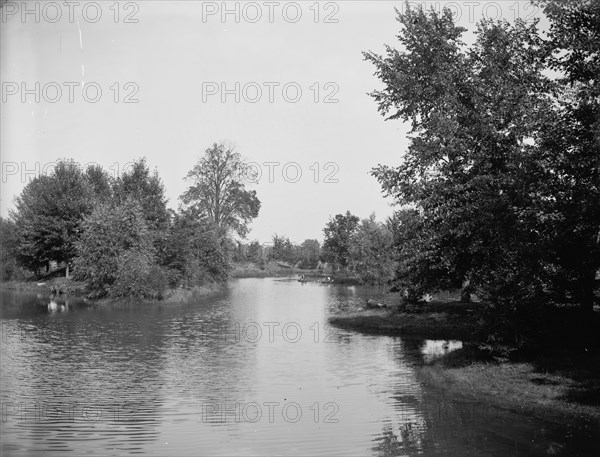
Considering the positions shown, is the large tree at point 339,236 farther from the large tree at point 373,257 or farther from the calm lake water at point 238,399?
the calm lake water at point 238,399

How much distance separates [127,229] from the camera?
45969 millimetres

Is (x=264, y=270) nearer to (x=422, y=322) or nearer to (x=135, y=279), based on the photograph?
(x=135, y=279)

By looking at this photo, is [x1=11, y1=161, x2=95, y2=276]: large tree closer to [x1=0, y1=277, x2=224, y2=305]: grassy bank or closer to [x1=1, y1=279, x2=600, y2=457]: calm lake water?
[x1=0, y1=277, x2=224, y2=305]: grassy bank

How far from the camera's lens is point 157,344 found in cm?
2570

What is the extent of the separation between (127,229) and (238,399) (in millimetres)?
31702

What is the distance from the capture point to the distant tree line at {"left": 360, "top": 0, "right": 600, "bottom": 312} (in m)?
17.6

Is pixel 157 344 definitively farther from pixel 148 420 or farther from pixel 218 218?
pixel 218 218

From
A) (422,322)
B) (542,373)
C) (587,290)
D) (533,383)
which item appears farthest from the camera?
(422,322)

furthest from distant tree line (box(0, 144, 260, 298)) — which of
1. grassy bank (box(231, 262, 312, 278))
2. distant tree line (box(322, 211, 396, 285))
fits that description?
grassy bank (box(231, 262, 312, 278))

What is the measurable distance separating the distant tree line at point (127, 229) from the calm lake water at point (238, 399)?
45.6 ft

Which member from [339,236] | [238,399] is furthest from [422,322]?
[339,236]

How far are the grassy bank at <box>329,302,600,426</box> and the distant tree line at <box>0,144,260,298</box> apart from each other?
27.6m

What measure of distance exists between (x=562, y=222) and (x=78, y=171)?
1998 inches

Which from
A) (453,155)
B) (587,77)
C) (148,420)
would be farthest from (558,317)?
(148,420)
